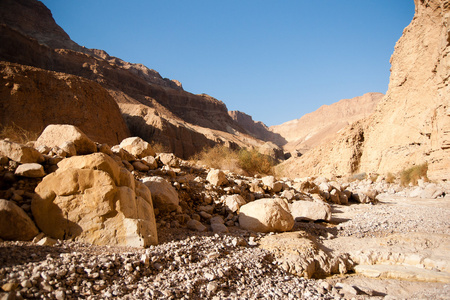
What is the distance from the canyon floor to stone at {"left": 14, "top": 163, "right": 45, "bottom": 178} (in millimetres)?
1184

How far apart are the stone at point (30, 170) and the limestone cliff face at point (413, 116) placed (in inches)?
597

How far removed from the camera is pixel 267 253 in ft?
12.9

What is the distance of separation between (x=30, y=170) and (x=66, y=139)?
4.46 feet

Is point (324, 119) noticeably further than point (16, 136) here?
Yes

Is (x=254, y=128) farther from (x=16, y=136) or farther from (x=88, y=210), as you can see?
(x=88, y=210)

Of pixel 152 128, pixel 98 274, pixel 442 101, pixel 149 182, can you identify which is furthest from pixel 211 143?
pixel 98 274

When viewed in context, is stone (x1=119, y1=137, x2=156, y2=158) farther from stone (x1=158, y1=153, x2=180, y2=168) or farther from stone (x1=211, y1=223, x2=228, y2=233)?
stone (x1=211, y1=223, x2=228, y2=233)

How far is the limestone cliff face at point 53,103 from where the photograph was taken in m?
15.5

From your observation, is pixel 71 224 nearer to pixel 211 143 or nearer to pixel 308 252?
pixel 308 252

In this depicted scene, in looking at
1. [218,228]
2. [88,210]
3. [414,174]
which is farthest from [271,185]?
[414,174]

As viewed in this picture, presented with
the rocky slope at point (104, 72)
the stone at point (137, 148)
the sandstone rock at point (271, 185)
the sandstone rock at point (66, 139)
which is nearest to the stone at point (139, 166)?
the stone at point (137, 148)

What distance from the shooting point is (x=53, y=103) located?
57.1 ft

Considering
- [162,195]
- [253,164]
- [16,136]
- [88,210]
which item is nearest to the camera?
[88,210]

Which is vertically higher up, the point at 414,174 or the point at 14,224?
the point at 414,174
